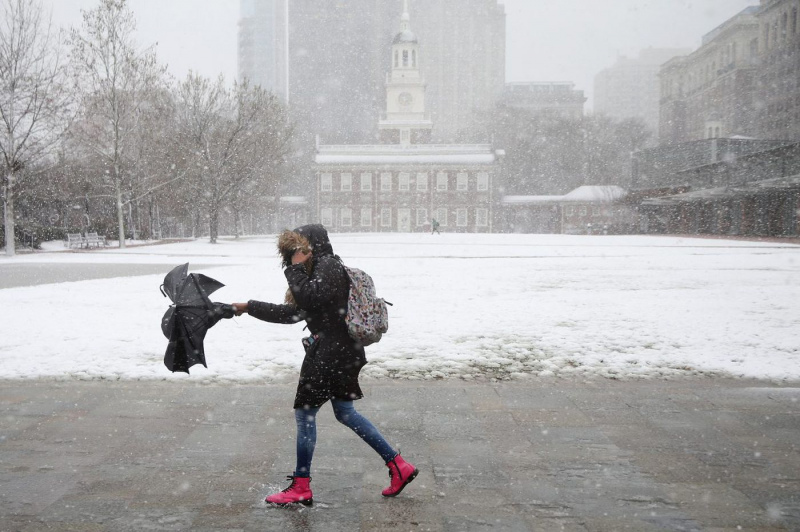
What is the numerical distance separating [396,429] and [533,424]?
102 cm

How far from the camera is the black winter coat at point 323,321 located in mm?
3342

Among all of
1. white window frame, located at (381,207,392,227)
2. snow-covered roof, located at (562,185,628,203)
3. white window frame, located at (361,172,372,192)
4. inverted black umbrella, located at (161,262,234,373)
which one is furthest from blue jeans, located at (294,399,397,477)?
white window frame, located at (361,172,372,192)

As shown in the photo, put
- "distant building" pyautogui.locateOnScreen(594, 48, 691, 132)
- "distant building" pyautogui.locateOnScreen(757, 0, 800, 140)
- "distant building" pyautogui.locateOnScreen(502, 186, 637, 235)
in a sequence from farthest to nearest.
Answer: "distant building" pyautogui.locateOnScreen(594, 48, 691, 132), "distant building" pyautogui.locateOnScreen(757, 0, 800, 140), "distant building" pyautogui.locateOnScreen(502, 186, 637, 235)

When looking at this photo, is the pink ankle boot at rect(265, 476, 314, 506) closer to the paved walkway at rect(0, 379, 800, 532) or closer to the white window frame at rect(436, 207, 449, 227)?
the paved walkway at rect(0, 379, 800, 532)

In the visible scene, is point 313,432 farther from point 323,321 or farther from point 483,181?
point 483,181

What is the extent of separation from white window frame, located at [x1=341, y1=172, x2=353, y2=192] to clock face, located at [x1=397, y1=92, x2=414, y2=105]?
12.3 m

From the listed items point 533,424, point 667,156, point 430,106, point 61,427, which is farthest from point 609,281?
point 430,106

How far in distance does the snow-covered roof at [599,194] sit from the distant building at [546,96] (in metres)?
60.8

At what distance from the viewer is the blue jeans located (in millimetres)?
3473

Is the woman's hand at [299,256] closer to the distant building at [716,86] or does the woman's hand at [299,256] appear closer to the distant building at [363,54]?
the distant building at [716,86]

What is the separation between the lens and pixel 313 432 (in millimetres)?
3506

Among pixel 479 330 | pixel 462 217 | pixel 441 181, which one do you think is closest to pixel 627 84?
pixel 441 181

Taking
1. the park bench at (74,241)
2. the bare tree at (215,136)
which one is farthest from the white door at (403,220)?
the park bench at (74,241)

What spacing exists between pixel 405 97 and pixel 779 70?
125ft
